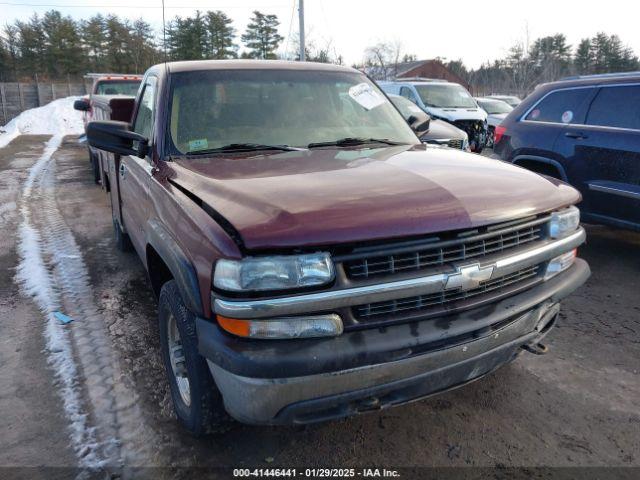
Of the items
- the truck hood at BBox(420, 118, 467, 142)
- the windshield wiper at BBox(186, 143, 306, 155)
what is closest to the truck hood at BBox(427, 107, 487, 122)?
the truck hood at BBox(420, 118, 467, 142)

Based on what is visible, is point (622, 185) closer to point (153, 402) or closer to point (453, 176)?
point (453, 176)

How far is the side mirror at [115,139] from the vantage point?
3.14 m

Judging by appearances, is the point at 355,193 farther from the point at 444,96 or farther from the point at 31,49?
the point at 31,49

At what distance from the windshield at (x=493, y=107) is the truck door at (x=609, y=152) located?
12749mm

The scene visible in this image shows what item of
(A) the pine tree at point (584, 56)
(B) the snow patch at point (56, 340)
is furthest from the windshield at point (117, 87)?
(A) the pine tree at point (584, 56)

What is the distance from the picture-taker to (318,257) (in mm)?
1886

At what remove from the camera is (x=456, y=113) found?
12773mm

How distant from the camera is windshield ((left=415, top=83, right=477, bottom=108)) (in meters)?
13.7

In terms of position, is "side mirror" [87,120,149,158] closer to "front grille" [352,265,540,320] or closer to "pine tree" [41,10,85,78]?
"front grille" [352,265,540,320]

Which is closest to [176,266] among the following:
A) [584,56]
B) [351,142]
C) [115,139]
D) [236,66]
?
[115,139]

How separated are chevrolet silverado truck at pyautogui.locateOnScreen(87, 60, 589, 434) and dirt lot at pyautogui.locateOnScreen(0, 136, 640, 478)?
1.14 feet

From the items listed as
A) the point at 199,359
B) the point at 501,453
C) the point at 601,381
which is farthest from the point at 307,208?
the point at 601,381

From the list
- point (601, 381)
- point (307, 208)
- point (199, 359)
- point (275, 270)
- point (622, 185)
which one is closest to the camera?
point (275, 270)

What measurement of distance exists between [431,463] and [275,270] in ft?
4.23
